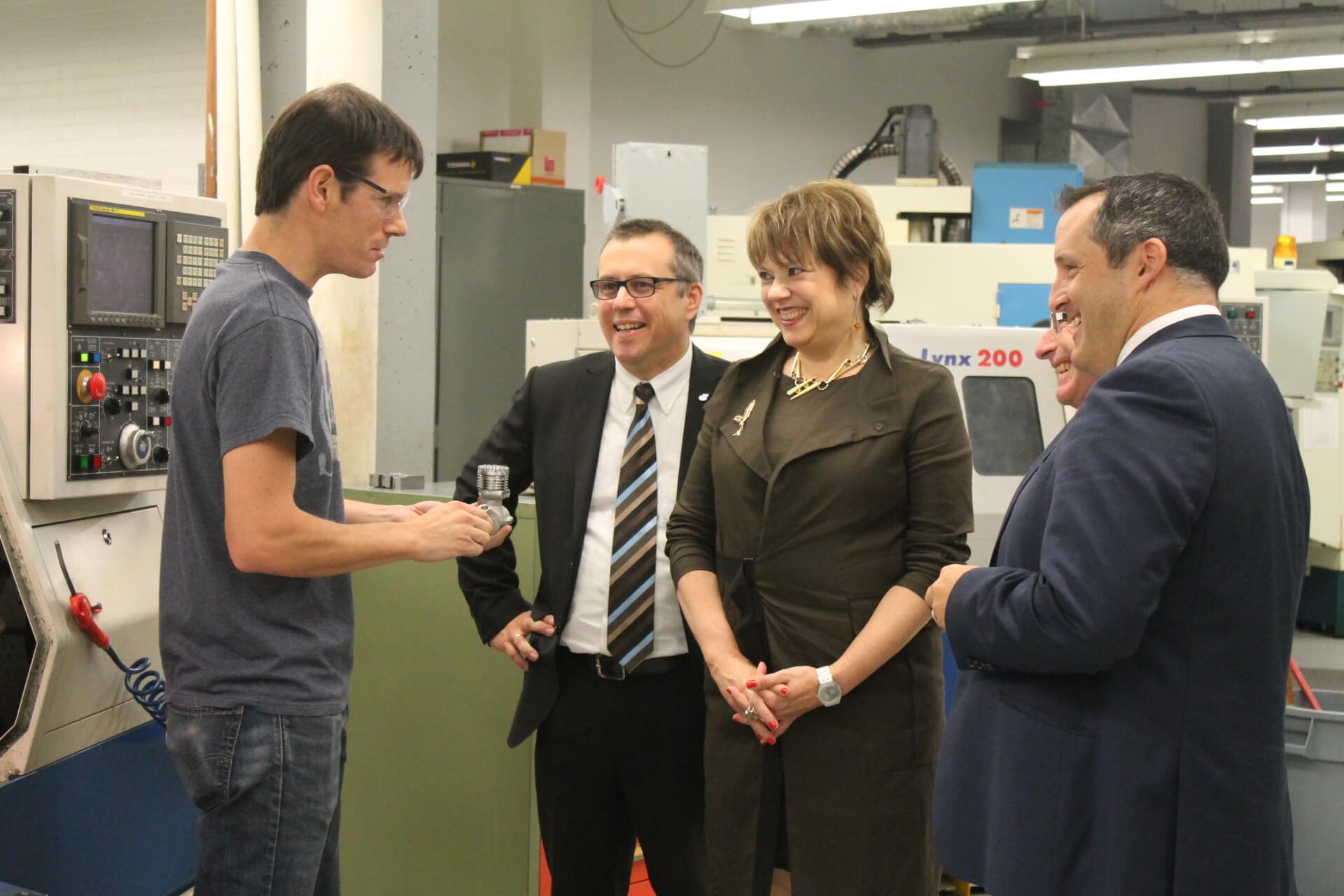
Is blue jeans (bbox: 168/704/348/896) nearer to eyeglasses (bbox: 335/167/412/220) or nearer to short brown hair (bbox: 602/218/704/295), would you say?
eyeglasses (bbox: 335/167/412/220)

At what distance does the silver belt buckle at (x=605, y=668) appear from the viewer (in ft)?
6.26

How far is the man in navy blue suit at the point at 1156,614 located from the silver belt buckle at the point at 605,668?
2.30 ft

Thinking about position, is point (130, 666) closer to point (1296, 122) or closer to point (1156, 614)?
point (1156, 614)

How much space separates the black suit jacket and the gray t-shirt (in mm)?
509

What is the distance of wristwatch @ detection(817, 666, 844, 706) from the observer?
1632mm

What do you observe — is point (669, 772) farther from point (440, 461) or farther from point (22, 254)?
point (440, 461)

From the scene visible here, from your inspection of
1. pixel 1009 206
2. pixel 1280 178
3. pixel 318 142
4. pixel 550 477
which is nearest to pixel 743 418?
pixel 550 477

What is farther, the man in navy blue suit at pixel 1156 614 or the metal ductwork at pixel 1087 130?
the metal ductwork at pixel 1087 130

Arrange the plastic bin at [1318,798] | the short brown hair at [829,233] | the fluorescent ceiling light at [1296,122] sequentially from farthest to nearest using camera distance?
the fluorescent ceiling light at [1296,122]
the plastic bin at [1318,798]
the short brown hair at [829,233]

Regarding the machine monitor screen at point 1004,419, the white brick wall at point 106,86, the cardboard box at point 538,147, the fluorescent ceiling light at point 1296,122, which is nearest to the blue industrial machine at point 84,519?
the machine monitor screen at point 1004,419

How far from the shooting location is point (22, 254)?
1.96 metres

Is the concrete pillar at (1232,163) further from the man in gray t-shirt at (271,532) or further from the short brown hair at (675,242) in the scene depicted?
the man in gray t-shirt at (271,532)

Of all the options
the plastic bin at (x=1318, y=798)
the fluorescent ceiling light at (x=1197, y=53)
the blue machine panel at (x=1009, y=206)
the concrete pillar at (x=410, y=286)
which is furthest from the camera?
the fluorescent ceiling light at (x=1197, y=53)

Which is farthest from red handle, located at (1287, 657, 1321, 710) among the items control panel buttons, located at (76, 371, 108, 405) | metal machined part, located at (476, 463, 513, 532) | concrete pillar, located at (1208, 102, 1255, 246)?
concrete pillar, located at (1208, 102, 1255, 246)
